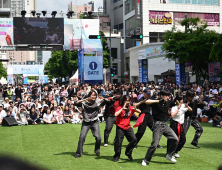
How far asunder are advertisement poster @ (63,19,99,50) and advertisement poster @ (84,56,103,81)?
327 centimetres

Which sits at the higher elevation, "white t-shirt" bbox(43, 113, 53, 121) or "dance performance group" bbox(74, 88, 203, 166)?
"dance performance group" bbox(74, 88, 203, 166)

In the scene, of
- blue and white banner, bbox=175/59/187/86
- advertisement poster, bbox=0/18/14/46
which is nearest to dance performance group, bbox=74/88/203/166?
blue and white banner, bbox=175/59/187/86

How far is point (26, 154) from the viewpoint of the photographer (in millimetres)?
8695

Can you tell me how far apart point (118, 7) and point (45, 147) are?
70223 mm

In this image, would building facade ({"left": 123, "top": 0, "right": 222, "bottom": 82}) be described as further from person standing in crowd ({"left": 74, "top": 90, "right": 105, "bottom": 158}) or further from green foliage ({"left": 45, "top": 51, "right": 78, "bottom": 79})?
person standing in crowd ({"left": 74, "top": 90, "right": 105, "bottom": 158})

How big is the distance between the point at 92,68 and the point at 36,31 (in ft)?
22.9

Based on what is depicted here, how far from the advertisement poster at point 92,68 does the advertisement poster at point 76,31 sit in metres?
3.27

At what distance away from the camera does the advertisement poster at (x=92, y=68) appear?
98.7 ft

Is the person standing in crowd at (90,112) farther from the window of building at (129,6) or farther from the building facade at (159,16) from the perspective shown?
the window of building at (129,6)

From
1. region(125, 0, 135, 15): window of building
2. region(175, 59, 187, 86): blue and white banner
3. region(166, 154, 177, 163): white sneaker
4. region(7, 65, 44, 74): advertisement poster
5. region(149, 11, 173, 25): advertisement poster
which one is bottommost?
region(166, 154, 177, 163): white sneaker

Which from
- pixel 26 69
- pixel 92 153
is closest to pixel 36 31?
pixel 92 153

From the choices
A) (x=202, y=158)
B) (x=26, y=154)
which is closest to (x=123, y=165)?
(x=202, y=158)

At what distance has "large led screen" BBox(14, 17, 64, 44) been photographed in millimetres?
31938

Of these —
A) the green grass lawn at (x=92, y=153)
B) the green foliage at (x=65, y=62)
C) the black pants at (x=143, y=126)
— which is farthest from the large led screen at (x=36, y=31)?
the black pants at (x=143, y=126)
